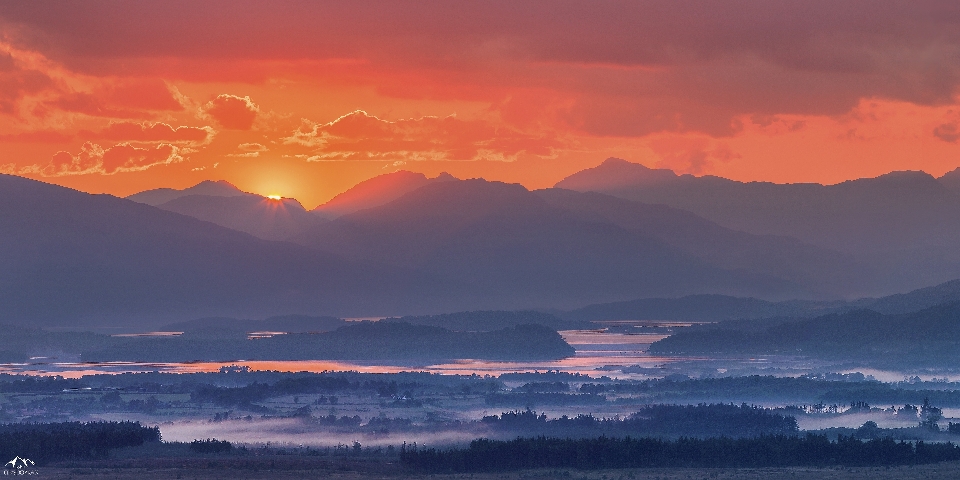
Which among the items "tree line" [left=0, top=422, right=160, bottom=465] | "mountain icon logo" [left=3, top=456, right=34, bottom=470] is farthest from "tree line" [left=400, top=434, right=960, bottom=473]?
"mountain icon logo" [left=3, top=456, right=34, bottom=470]

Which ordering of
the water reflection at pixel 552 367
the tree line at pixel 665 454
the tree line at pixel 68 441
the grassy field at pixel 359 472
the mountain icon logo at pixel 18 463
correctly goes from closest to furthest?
the grassy field at pixel 359 472 → the mountain icon logo at pixel 18 463 → the tree line at pixel 665 454 → the tree line at pixel 68 441 → the water reflection at pixel 552 367

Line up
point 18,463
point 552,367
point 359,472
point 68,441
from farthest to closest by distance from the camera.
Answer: point 552,367, point 68,441, point 18,463, point 359,472

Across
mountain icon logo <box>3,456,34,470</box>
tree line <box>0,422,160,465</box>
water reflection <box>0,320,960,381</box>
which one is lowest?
mountain icon logo <box>3,456,34,470</box>

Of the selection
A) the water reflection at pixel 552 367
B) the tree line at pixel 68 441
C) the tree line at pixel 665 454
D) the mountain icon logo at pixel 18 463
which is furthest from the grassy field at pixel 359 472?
the water reflection at pixel 552 367

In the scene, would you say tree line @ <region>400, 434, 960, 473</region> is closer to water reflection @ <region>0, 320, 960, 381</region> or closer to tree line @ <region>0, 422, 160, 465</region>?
tree line @ <region>0, 422, 160, 465</region>

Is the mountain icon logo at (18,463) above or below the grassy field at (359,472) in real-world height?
above

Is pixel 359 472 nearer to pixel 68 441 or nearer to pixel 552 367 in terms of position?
pixel 68 441

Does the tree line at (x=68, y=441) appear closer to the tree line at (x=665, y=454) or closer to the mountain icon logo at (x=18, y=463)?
the mountain icon logo at (x=18, y=463)

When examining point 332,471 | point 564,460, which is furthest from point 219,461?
point 564,460

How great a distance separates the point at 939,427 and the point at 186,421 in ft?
159

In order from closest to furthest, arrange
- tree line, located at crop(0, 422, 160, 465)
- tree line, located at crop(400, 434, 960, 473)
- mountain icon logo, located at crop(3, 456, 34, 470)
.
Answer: mountain icon logo, located at crop(3, 456, 34, 470) < tree line, located at crop(400, 434, 960, 473) < tree line, located at crop(0, 422, 160, 465)

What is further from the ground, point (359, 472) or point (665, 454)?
point (665, 454)

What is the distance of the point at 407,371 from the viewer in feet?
561

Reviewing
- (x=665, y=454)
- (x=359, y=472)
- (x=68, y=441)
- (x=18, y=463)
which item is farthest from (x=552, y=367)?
(x=18, y=463)
